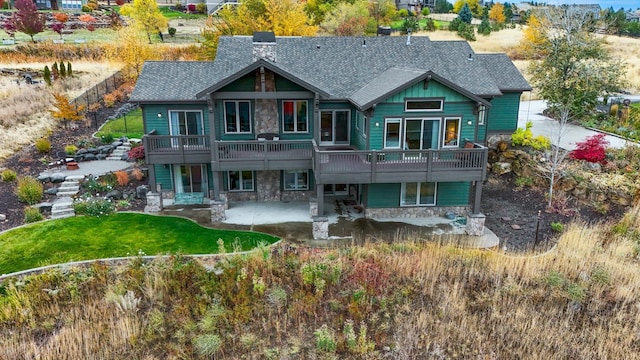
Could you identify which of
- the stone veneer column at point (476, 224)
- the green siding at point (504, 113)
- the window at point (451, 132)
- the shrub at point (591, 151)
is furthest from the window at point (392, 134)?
the shrub at point (591, 151)

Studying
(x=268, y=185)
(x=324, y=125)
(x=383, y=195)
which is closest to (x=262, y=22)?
(x=324, y=125)

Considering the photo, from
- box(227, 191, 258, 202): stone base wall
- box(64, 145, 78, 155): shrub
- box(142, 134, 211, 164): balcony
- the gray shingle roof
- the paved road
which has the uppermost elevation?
the gray shingle roof

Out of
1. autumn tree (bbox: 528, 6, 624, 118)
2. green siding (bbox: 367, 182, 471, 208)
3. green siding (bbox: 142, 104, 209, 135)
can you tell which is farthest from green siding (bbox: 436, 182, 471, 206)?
autumn tree (bbox: 528, 6, 624, 118)

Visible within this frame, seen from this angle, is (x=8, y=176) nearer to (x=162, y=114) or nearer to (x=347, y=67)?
(x=162, y=114)

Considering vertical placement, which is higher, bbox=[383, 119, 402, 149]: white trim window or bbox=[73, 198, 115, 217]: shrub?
bbox=[383, 119, 402, 149]: white trim window

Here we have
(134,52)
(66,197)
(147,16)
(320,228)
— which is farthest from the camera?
(147,16)

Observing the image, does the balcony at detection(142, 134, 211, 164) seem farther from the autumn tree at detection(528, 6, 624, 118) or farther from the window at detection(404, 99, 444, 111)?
the autumn tree at detection(528, 6, 624, 118)
